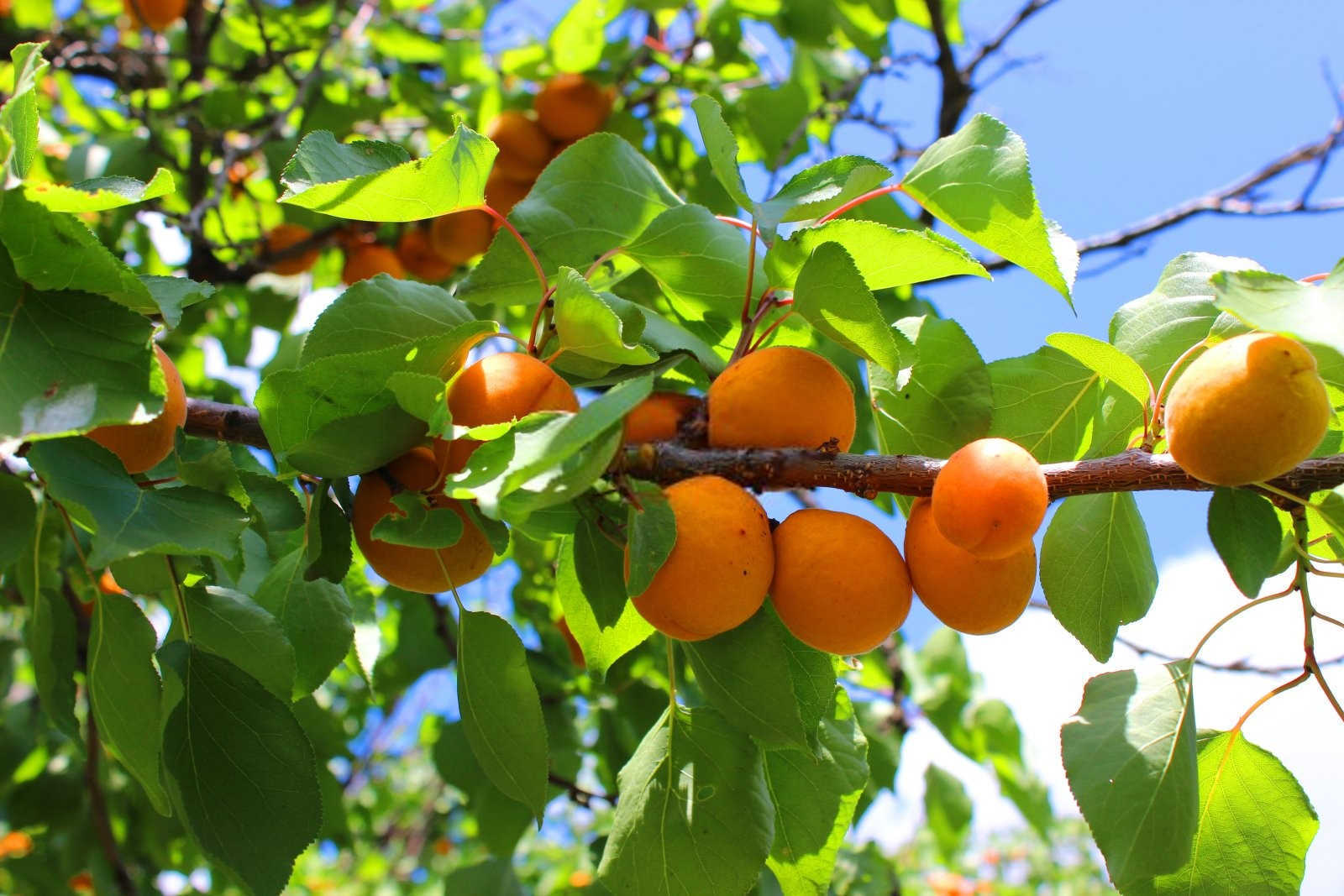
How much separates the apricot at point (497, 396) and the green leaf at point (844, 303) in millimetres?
196

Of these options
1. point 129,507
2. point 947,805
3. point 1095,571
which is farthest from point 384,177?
point 947,805

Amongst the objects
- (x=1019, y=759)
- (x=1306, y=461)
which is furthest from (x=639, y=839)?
(x=1019, y=759)

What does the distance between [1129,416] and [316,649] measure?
2.62 ft

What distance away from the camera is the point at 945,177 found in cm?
81

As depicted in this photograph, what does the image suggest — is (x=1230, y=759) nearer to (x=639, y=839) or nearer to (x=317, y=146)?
(x=639, y=839)

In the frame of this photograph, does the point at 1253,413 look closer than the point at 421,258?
Yes

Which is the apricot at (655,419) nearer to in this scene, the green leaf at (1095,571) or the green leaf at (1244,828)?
the green leaf at (1095,571)

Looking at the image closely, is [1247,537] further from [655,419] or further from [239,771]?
[239,771]

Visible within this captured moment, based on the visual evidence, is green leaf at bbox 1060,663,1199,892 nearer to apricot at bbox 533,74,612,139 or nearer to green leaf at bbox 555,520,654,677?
green leaf at bbox 555,520,654,677

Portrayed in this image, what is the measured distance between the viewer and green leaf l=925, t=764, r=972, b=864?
2311 mm

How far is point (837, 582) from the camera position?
0.73 m

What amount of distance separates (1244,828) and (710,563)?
0.56 meters

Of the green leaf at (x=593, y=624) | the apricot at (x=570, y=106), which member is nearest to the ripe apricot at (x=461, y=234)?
the apricot at (x=570, y=106)

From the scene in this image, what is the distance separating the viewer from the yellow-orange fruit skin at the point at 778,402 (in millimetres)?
785
